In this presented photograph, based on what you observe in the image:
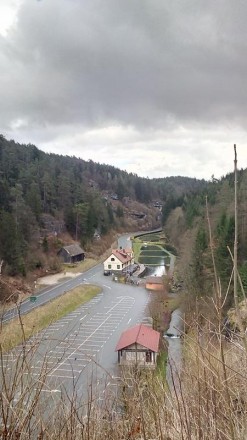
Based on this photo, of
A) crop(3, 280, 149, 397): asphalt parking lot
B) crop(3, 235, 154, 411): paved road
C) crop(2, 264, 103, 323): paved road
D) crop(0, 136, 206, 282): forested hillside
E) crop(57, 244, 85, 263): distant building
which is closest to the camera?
crop(3, 235, 154, 411): paved road

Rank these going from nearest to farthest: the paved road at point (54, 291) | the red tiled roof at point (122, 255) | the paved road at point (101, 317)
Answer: the paved road at point (101, 317)
the paved road at point (54, 291)
the red tiled roof at point (122, 255)

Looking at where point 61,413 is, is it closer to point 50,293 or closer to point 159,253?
point 50,293

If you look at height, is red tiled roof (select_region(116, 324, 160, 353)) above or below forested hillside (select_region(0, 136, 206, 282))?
below

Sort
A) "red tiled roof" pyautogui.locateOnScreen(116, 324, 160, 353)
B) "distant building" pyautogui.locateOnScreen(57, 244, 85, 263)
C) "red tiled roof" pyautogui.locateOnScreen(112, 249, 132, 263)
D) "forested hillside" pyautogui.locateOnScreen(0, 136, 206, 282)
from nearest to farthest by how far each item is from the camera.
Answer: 1. "red tiled roof" pyautogui.locateOnScreen(116, 324, 160, 353)
2. "forested hillside" pyautogui.locateOnScreen(0, 136, 206, 282)
3. "red tiled roof" pyautogui.locateOnScreen(112, 249, 132, 263)
4. "distant building" pyautogui.locateOnScreen(57, 244, 85, 263)

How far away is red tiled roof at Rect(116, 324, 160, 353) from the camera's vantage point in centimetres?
1773

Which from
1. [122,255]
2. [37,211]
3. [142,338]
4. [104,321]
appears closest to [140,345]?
[142,338]

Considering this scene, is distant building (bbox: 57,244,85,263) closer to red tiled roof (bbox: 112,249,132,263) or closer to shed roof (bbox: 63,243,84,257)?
shed roof (bbox: 63,243,84,257)

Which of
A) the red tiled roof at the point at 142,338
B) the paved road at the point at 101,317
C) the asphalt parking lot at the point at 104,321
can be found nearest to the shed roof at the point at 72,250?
the paved road at the point at 101,317

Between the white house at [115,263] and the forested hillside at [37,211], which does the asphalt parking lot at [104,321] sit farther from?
the forested hillside at [37,211]

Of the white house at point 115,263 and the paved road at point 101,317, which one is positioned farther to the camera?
the white house at point 115,263

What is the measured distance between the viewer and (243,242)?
26141 millimetres

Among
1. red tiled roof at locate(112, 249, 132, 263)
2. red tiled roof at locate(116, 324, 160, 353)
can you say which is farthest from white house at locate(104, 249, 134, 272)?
red tiled roof at locate(116, 324, 160, 353)

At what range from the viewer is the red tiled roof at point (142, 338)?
17727 mm

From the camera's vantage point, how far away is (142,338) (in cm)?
1847
